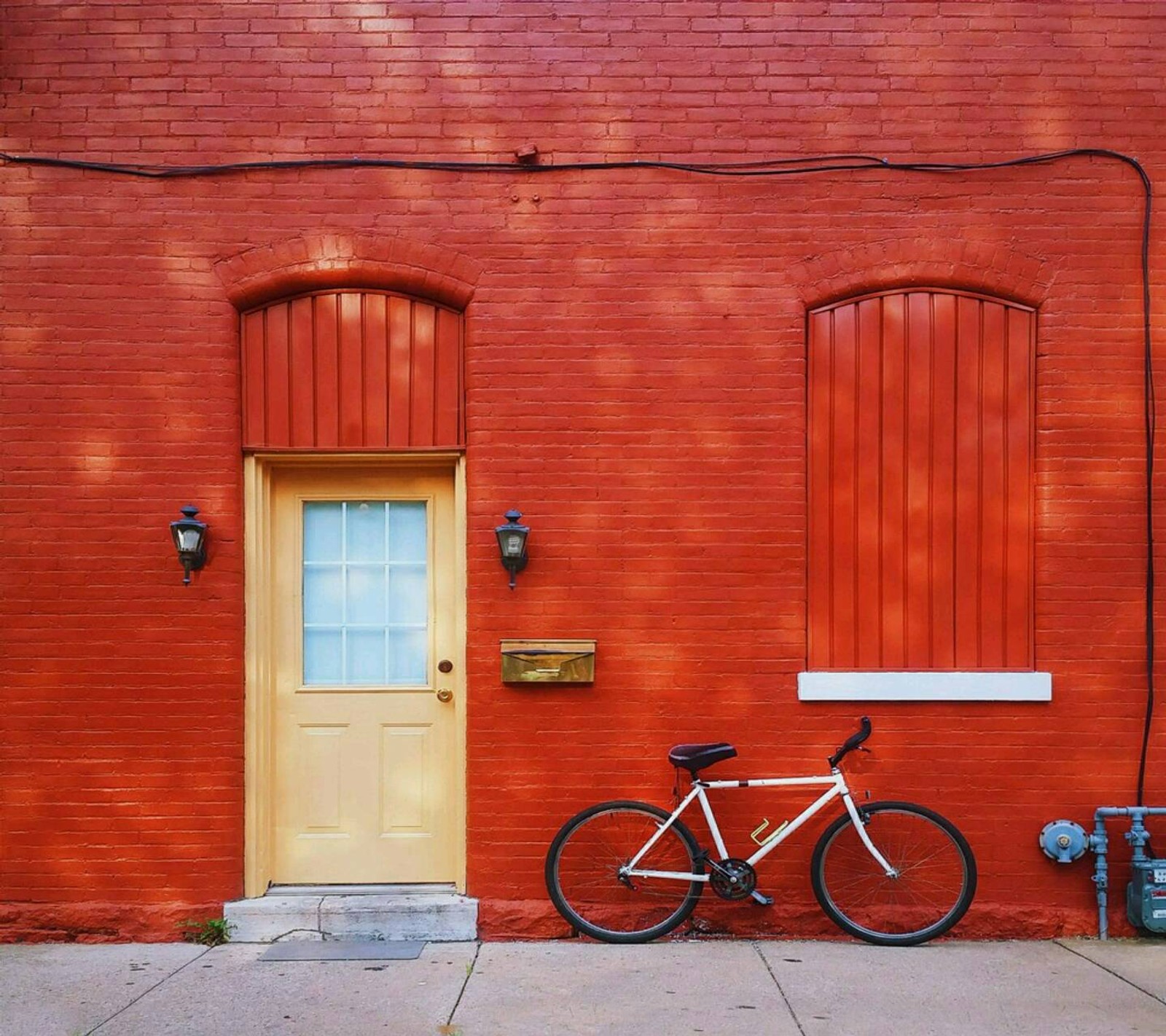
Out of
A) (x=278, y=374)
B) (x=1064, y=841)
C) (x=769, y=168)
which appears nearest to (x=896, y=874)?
(x=1064, y=841)

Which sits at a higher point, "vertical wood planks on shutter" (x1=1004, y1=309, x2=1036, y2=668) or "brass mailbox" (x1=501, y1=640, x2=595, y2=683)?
"vertical wood planks on shutter" (x1=1004, y1=309, x2=1036, y2=668)

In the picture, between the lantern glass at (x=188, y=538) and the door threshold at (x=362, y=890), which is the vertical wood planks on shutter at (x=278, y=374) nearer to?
the lantern glass at (x=188, y=538)

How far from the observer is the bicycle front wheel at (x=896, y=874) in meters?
5.59

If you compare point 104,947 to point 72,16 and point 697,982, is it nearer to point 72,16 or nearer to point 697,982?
point 697,982

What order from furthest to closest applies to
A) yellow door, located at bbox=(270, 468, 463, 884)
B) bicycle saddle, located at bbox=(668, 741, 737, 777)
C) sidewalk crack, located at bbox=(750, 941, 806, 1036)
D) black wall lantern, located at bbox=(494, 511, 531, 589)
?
yellow door, located at bbox=(270, 468, 463, 884)
black wall lantern, located at bbox=(494, 511, 531, 589)
bicycle saddle, located at bbox=(668, 741, 737, 777)
sidewalk crack, located at bbox=(750, 941, 806, 1036)

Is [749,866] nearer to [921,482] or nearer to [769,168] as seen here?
[921,482]

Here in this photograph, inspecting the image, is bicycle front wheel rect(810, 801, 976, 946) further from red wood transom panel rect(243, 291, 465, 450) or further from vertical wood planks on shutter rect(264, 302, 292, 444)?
vertical wood planks on shutter rect(264, 302, 292, 444)

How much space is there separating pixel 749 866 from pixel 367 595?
2529 mm

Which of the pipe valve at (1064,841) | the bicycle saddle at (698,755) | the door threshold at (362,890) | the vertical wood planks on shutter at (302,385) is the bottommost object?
the door threshold at (362,890)

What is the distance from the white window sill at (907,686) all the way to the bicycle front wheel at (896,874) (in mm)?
567

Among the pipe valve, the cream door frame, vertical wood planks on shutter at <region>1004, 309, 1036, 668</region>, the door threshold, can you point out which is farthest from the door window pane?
the pipe valve

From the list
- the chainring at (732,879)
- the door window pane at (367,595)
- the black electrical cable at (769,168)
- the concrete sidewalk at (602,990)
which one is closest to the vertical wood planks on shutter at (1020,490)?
the black electrical cable at (769,168)

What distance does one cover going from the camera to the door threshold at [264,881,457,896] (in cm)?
589

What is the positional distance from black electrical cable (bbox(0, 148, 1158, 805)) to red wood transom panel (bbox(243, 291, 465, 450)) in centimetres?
73
